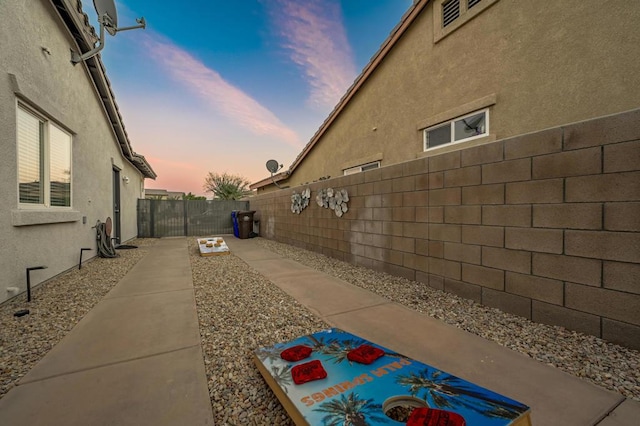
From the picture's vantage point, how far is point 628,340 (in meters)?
2.09

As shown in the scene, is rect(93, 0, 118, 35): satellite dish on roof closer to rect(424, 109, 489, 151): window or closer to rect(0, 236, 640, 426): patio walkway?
rect(0, 236, 640, 426): patio walkway

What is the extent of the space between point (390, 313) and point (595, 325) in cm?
177

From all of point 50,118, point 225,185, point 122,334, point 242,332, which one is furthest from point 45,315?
point 225,185

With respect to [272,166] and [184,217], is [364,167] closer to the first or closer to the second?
[272,166]

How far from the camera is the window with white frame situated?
12.1 ft

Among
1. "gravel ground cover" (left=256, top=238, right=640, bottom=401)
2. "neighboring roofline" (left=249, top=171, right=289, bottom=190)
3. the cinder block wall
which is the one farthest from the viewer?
"neighboring roofline" (left=249, top=171, right=289, bottom=190)

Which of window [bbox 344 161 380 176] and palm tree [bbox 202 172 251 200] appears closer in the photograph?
window [bbox 344 161 380 176]

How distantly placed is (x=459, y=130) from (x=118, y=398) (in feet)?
20.6

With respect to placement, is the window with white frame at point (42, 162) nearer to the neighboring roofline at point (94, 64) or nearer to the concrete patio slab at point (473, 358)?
the neighboring roofline at point (94, 64)

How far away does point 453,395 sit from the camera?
1378 millimetres

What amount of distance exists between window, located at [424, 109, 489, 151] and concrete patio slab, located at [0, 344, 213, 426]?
18.8ft

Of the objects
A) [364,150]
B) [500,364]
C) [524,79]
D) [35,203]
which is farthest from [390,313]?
[364,150]

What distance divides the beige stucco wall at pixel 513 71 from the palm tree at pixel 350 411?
4.79 metres

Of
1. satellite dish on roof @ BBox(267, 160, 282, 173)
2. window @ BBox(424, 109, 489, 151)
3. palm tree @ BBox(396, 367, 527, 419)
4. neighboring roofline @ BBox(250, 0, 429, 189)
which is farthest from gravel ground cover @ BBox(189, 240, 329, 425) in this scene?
satellite dish on roof @ BBox(267, 160, 282, 173)
